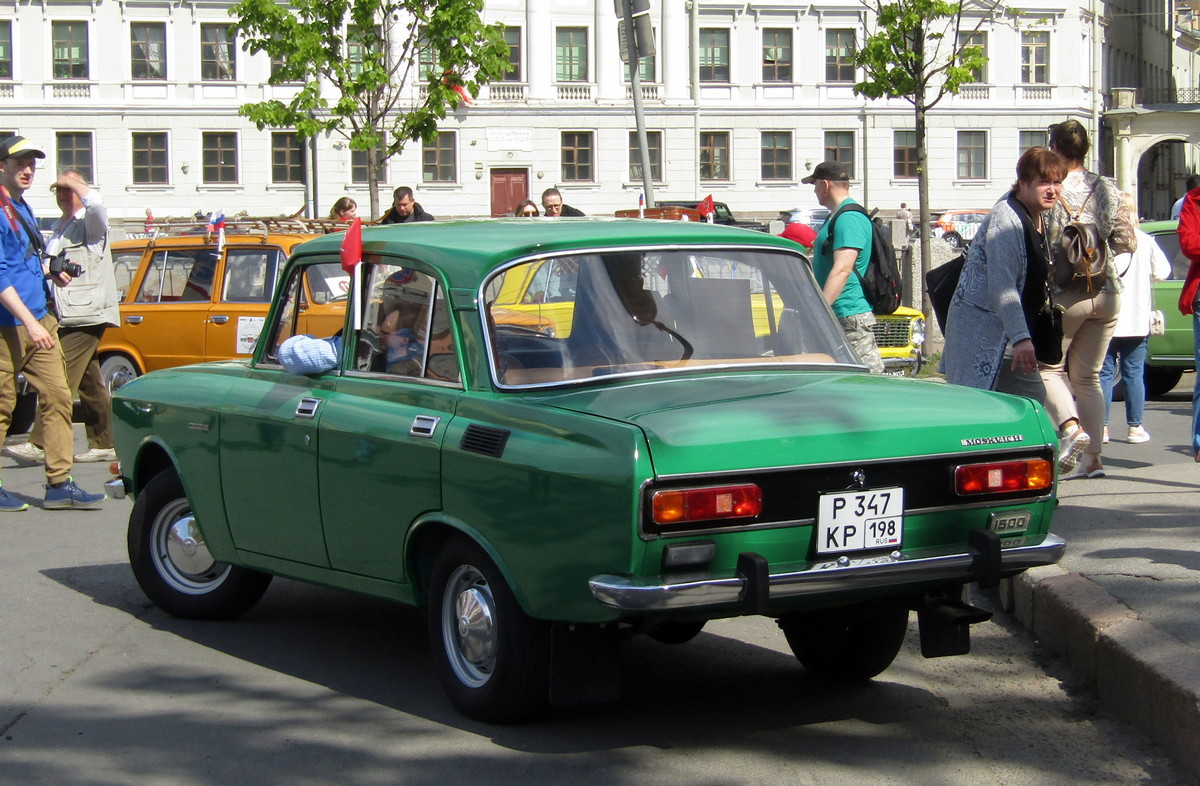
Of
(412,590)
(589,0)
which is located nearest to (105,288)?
(412,590)

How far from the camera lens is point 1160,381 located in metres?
15.0

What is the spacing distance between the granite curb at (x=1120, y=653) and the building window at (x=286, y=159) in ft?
157

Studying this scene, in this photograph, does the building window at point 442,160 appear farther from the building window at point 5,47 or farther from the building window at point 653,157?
the building window at point 5,47

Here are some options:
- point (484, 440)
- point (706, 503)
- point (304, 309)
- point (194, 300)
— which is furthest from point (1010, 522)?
point (194, 300)

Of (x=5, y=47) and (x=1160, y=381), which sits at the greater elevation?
(x=5, y=47)

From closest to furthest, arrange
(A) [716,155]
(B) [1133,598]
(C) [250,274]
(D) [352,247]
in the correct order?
(D) [352,247], (B) [1133,598], (C) [250,274], (A) [716,155]

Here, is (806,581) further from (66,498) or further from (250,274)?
(250,274)

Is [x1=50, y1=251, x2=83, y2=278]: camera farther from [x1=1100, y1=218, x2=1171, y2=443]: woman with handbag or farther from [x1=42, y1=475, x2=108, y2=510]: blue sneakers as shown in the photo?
[x1=1100, y1=218, x2=1171, y2=443]: woman with handbag

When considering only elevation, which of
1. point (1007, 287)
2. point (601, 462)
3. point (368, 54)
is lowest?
point (601, 462)

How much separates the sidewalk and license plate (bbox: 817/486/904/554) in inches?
39.5

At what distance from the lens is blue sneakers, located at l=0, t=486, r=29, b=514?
9250mm

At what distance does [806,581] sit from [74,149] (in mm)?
51314

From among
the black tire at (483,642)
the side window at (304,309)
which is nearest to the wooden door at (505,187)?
the side window at (304,309)

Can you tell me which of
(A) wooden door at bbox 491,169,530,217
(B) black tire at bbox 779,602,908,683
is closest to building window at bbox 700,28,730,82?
(A) wooden door at bbox 491,169,530,217
